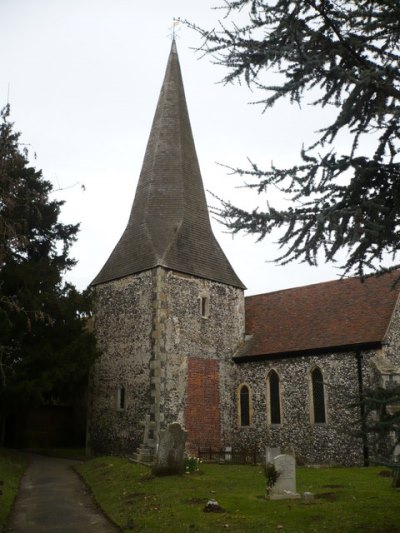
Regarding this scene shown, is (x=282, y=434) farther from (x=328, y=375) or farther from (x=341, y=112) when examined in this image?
(x=341, y=112)

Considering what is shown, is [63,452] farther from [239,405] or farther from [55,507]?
[55,507]

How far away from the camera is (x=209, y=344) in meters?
21.0

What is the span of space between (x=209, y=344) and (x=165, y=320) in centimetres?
233

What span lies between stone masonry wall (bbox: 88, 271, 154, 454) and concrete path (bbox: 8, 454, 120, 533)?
2652 mm

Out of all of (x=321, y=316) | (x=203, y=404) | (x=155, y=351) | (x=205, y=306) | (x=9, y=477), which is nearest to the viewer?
(x=9, y=477)

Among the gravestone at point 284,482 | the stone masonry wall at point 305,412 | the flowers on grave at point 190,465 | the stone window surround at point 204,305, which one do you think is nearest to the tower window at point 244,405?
the stone masonry wall at point 305,412

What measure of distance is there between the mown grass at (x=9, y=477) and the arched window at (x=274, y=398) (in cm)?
871

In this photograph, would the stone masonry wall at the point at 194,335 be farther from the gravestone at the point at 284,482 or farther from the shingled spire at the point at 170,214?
the gravestone at the point at 284,482

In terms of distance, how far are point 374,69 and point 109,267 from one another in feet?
56.4

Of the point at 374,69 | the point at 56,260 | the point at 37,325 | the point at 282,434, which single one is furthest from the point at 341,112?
the point at 56,260

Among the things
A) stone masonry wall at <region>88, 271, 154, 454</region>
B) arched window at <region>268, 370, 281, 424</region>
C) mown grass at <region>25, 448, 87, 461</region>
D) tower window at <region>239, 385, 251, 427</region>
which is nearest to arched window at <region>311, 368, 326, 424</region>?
arched window at <region>268, 370, 281, 424</region>

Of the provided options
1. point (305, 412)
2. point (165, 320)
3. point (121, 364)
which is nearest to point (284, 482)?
point (305, 412)

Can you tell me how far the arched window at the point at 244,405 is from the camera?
20.6 m

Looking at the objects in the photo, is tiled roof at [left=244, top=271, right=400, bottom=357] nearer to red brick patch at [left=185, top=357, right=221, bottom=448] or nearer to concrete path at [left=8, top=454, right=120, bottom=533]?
red brick patch at [left=185, top=357, right=221, bottom=448]
